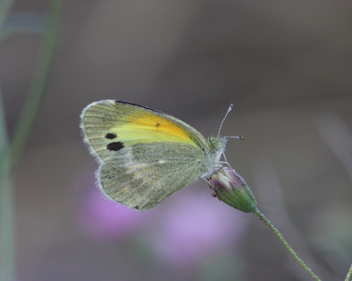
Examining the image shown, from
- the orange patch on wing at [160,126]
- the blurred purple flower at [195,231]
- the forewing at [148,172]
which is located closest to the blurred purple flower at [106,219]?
the blurred purple flower at [195,231]

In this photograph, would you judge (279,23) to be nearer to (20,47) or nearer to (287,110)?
(287,110)

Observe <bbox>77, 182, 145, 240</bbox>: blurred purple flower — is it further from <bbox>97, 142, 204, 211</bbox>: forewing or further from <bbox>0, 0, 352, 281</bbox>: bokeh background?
<bbox>0, 0, 352, 281</bbox>: bokeh background

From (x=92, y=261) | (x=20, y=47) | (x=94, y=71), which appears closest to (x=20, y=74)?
(x=20, y=47)

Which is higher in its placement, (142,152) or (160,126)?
(160,126)

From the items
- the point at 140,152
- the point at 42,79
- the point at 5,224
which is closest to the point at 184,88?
the point at 140,152

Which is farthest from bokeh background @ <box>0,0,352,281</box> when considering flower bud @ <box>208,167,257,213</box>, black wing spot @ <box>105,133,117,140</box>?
flower bud @ <box>208,167,257,213</box>

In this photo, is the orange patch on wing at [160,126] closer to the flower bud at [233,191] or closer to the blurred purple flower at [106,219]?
the flower bud at [233,191]

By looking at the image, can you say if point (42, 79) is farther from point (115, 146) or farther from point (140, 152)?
point (140, 152)
